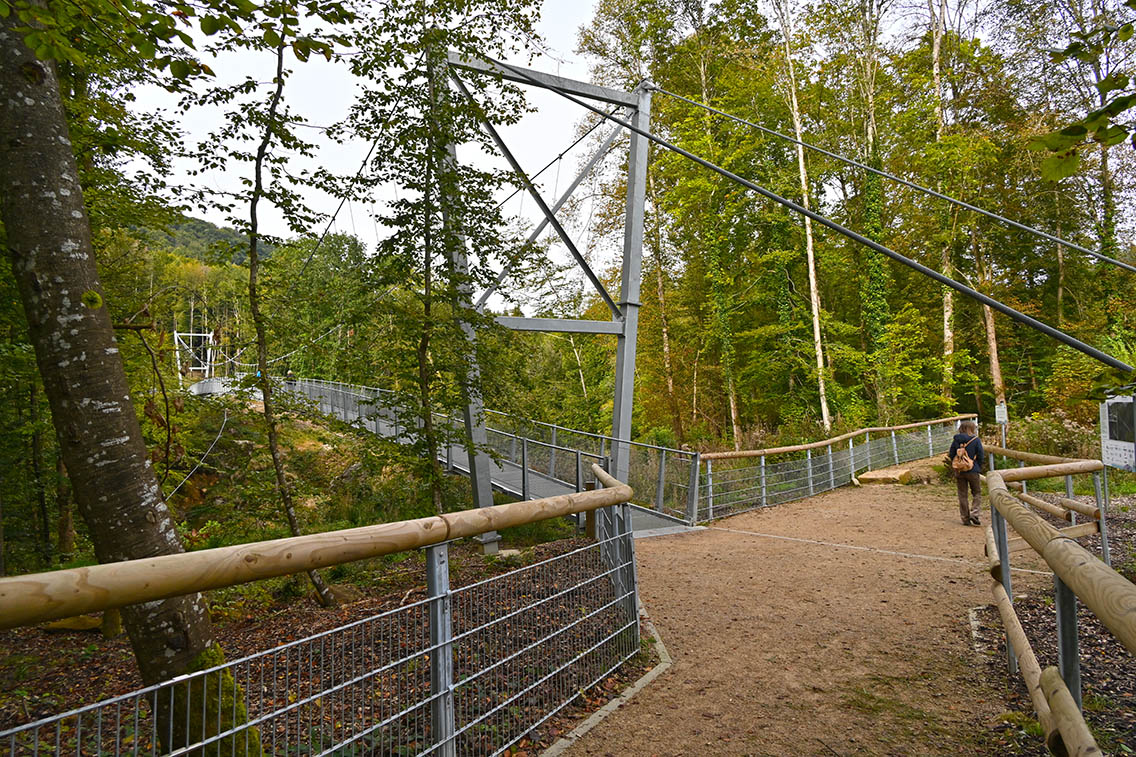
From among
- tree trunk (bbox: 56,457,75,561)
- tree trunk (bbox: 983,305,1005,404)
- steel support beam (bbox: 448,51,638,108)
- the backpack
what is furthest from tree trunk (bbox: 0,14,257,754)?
tree trunk (bbox: 983,305,1005,404)

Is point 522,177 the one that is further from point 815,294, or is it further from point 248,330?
point 815,294

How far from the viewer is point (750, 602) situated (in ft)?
15.7

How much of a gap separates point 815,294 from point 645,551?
12196 millimetres

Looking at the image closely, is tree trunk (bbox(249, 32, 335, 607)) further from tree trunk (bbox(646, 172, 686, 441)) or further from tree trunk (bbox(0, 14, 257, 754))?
tree trunk (bbox(646, 172, 686, 441))

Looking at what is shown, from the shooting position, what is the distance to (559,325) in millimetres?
8234

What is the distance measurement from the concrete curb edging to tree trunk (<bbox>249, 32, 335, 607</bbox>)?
10.8 feet

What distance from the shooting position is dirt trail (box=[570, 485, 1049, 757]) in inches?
106

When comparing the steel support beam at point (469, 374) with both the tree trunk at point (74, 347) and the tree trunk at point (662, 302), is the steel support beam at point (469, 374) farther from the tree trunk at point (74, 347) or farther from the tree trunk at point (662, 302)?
the tree trunk at point (662, 302)

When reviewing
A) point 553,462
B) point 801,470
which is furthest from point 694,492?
point 801,470

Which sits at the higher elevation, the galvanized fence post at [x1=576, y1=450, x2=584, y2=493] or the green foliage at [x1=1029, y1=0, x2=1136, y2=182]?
the green foliage at [x1=1029, y1=0, x2=1136, y2=182]

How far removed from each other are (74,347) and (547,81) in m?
7.22

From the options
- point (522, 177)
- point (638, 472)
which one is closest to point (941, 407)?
point (638, 472)

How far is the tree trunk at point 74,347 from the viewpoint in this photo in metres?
2.11

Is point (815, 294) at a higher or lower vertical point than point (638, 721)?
higher
